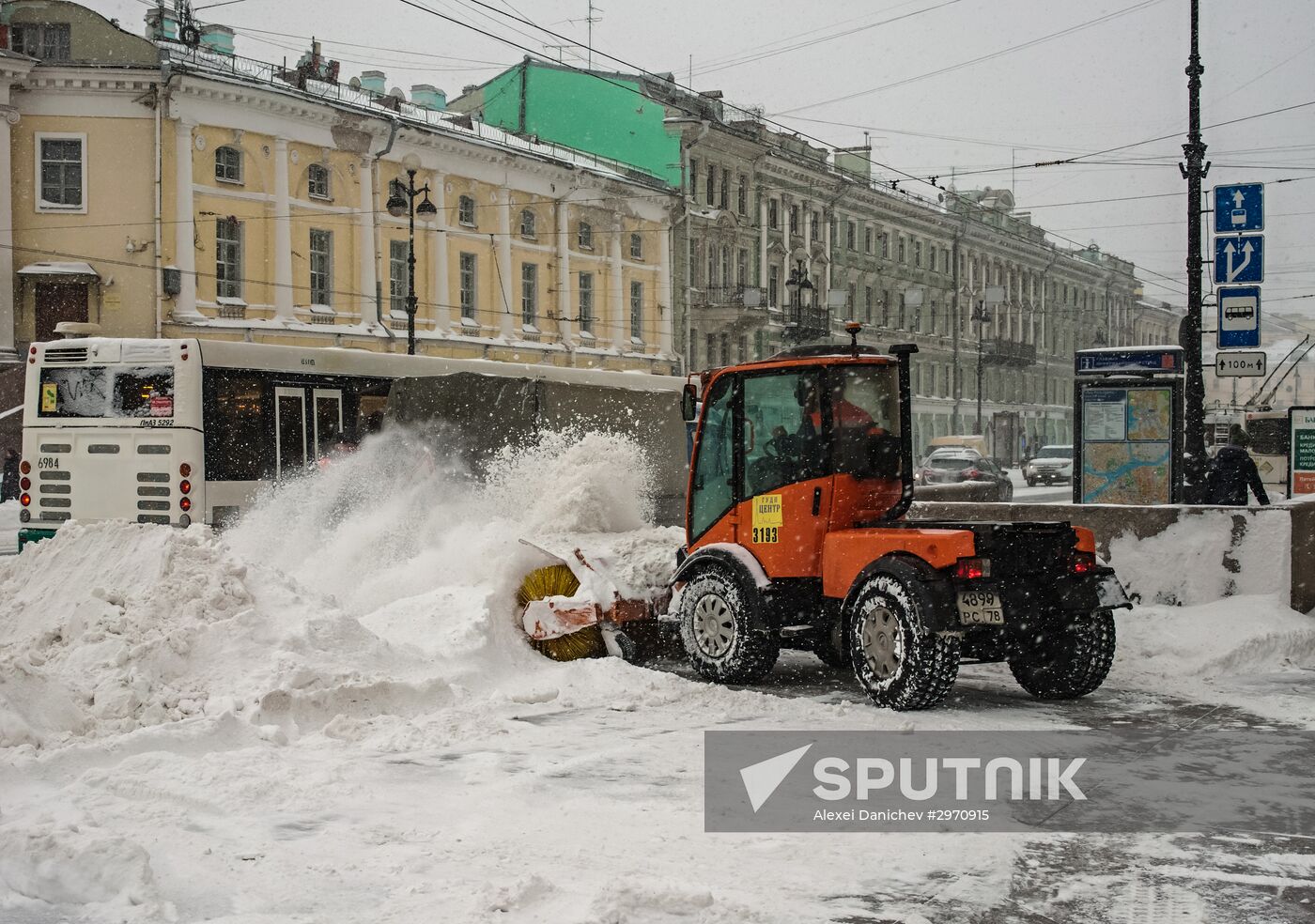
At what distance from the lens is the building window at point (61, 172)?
33906mm

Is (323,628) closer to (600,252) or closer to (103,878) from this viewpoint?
(103,878)

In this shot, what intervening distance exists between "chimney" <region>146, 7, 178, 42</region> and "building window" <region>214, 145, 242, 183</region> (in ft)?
10.2

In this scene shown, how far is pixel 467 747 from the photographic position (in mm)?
7586

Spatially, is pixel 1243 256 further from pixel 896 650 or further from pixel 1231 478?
pixel 896 650

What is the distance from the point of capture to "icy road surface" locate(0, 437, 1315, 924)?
5.04m

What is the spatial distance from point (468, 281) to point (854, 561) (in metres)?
34.8

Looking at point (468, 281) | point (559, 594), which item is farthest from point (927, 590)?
point (468, 281)

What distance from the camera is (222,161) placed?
34969 millimetres

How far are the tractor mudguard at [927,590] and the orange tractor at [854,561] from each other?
0.01 metres

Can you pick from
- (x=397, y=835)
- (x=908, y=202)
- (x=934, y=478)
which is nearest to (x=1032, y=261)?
(x=908, y=202)

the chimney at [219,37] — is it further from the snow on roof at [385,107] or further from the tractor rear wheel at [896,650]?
the tractor rear wheel at [896,650]

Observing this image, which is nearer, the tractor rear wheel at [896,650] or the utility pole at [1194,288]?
the tractor rear wheel at [896,650]

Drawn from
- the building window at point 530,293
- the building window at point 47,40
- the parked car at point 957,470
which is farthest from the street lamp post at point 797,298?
the building window at point 47,40

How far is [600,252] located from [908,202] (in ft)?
83.7
